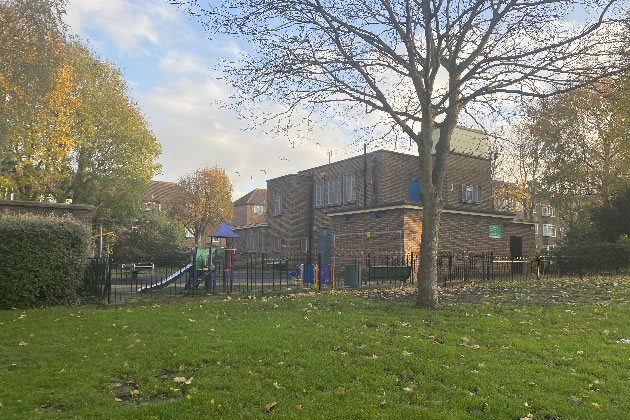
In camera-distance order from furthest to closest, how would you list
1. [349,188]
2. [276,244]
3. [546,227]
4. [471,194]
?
[546,227], [276,244], [471,194], [349,188]

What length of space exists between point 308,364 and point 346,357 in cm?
67

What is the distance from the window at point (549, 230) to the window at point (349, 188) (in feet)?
139

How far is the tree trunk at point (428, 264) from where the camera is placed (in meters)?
12.6

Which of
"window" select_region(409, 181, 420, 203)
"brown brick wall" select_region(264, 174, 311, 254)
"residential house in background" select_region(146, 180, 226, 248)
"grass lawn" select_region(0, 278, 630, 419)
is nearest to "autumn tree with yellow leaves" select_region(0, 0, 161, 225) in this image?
"brown brick wall" select_region(264, 174, 311, 254)

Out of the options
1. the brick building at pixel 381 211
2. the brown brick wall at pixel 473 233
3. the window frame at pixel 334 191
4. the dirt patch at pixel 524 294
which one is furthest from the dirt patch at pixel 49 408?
the window frame at pixel 334 191

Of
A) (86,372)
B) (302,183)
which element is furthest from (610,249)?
(86,372)

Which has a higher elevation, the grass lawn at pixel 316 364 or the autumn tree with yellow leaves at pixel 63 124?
the autumn tree with yellow leaves at pixel 63 124

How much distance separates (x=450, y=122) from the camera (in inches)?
550

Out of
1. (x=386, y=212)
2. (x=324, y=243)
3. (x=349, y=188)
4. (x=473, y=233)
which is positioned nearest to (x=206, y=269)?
(x=386, y=212)

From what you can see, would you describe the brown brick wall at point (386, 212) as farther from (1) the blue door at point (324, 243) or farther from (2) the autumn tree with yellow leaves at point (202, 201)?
(2) the autumn tree with yellow leaves at point (202, 201)

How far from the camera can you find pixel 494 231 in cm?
2983

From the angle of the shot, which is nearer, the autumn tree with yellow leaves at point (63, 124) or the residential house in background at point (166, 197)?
the autumn tree with yellow leaves at point (63, 124)

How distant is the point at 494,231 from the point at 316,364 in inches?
1017

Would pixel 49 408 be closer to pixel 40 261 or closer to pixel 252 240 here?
pixel 40 261
